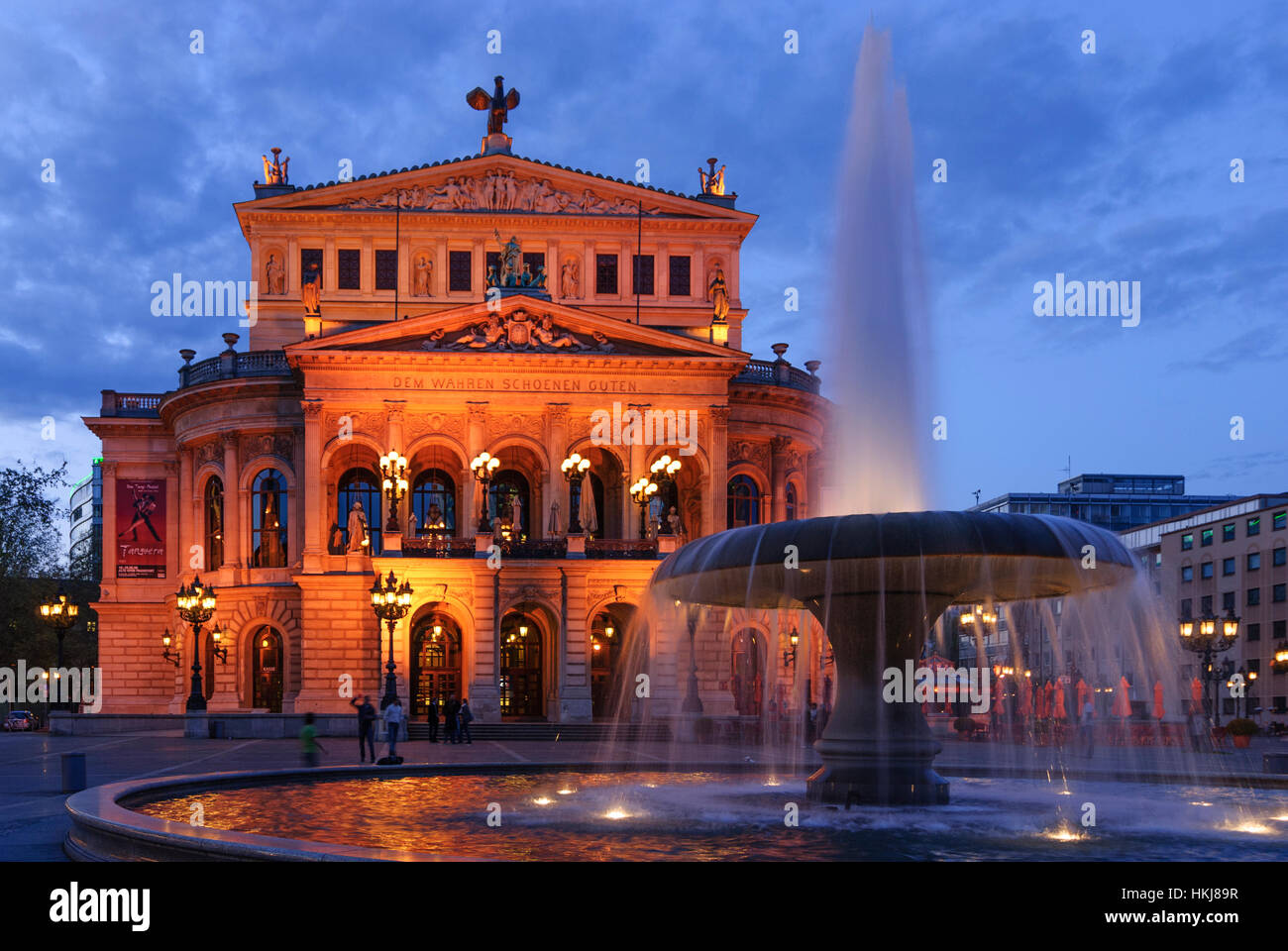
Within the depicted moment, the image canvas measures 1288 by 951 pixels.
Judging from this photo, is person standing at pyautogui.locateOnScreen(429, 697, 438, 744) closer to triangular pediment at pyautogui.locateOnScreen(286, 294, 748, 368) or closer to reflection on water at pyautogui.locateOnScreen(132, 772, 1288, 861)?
triangular pediment at pyautogui.locateOnScreen(286, 294, 748, 368)

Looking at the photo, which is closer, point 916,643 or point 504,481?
point 916,643

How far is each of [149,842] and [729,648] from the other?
40.5m

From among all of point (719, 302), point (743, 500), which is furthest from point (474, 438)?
point (743, 500)

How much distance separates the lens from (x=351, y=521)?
49406 millimetres

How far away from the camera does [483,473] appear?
4778cm

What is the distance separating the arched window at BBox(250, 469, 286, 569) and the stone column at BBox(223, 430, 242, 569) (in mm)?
673

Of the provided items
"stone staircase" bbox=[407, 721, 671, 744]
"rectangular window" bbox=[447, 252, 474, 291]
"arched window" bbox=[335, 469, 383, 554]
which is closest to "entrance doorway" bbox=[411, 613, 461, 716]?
"arched window" bbox=[335, 469, 383, 554]

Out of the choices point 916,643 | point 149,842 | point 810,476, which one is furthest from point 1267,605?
point 149,842

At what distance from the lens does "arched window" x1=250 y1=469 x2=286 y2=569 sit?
53531mm

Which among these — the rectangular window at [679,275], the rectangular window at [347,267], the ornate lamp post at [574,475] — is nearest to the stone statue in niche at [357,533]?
the ornate lamp post at [574,475]

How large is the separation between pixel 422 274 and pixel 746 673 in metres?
20.3

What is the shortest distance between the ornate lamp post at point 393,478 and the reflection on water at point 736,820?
25.1 m

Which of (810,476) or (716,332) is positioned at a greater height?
Answer: (716,332)
